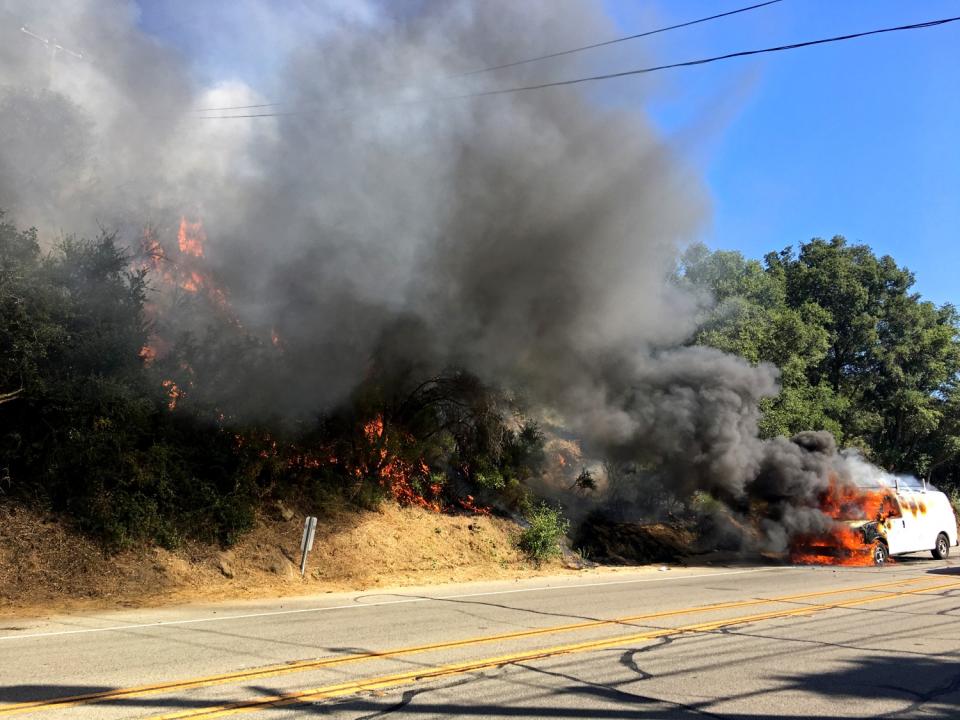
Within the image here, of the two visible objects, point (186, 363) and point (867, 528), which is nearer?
point (186, 363)

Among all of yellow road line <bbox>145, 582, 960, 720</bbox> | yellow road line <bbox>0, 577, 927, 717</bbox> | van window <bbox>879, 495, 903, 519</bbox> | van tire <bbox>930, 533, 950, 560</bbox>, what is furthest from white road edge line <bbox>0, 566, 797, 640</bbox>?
van tire <bbox>930, 533, 950, 560</bbox>

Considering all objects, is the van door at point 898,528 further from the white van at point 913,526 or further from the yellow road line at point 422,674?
the yellow road line at point 422,674

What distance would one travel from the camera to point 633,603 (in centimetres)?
1066

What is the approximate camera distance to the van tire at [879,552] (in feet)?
56.1

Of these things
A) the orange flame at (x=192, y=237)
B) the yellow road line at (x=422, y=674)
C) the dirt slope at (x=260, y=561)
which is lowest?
the yellow road line at (x=422, y=674)

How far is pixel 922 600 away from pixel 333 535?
947 cm

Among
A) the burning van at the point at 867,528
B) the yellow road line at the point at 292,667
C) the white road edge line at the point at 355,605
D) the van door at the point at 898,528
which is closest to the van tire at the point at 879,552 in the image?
the burning van at the point at 867,528

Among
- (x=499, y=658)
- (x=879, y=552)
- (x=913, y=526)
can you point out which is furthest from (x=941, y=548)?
(x=499, y=658)

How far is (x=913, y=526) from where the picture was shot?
18062 millimetres

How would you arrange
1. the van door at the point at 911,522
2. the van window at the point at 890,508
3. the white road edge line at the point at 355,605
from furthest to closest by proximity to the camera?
1. the van door at the point at 911,522
2. the van window at the point at 890,508
3. the white road edge line at the point at 355,605

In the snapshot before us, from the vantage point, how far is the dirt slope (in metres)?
11.0

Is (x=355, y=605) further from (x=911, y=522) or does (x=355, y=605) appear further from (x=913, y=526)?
(x=913, y=526)

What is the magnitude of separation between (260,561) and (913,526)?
14034mm

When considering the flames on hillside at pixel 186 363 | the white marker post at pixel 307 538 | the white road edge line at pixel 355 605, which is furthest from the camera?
the flames on hillside at pixel 186 363
